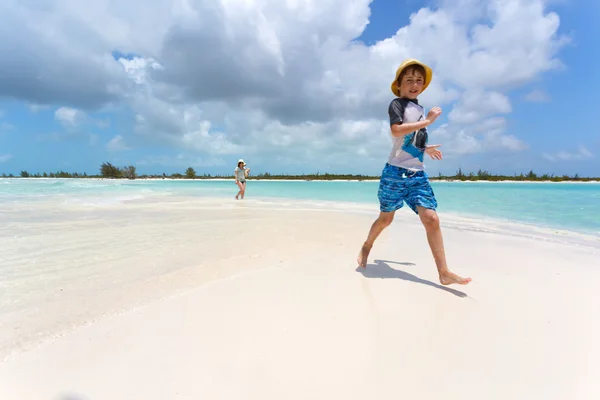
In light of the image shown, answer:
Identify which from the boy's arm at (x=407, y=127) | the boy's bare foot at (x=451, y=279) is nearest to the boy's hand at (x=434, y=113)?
the boy's arm at (x=407, y=127)

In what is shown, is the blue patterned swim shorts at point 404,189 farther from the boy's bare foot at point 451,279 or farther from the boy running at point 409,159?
the boy's bare foot at point 451,279

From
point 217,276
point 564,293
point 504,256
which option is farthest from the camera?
point 504,256

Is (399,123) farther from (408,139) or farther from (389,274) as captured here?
(389,274)

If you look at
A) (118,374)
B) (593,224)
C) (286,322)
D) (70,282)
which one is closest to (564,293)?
(286,322)

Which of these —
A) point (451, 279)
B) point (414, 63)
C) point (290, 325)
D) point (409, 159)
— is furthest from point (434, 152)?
→ point (290, 325)

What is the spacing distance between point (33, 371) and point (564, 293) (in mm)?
3102

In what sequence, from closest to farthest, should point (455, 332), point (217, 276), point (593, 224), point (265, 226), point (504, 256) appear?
point (455, 332)
point (217, 276)
point (504, 256)
point (265, 226)
point (593, 224)

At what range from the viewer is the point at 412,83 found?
2459 millimetres

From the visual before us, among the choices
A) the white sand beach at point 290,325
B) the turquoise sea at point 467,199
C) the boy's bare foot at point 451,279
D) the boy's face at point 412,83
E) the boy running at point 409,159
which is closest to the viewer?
the white sand beach at point 290,325

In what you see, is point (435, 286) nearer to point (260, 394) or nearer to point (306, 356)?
point (306, 356)

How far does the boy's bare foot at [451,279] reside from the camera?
2199mm

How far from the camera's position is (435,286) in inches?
90.0

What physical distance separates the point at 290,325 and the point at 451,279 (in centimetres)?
129

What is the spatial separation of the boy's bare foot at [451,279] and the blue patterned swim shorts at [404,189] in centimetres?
50
